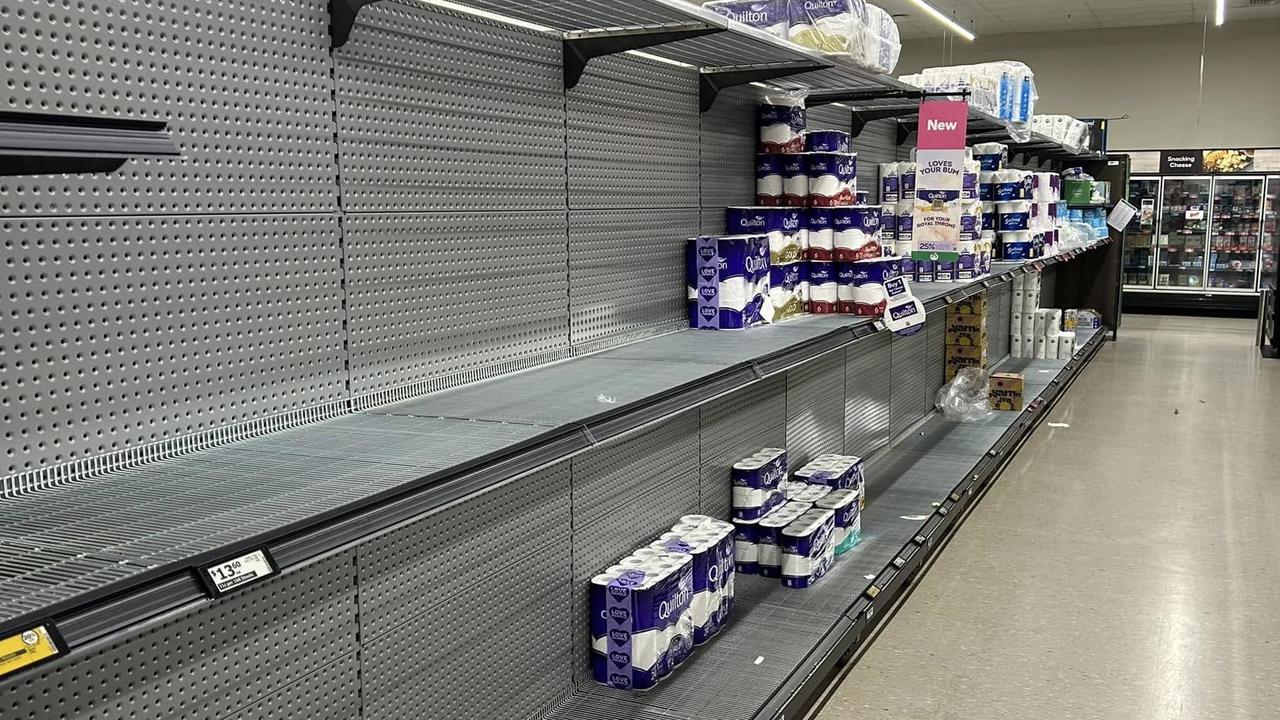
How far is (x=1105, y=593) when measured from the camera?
4.07 meters

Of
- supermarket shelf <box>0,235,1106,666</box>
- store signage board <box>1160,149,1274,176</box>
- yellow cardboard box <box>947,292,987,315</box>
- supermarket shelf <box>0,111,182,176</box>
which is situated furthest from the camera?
store signage board <box>1160,149,1274,176</box>

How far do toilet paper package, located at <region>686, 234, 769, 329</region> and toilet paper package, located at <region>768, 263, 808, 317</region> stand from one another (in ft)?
0.53

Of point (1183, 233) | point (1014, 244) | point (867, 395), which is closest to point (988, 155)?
point (1014, 244)

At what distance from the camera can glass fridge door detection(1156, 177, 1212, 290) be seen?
1411 centimetres

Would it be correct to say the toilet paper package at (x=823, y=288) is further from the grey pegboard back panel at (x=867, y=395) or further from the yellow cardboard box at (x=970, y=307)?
the yellow cardboard box at (x=970, y=307)

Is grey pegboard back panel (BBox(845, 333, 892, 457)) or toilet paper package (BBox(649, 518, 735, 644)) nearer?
toilet paper package (BBox(649, 518, 735, 644))

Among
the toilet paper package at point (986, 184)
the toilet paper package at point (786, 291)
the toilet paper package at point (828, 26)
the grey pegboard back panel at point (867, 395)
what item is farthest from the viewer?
the toilet paper package at point (986, 184)

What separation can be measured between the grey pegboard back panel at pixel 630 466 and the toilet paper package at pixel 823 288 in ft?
2.86

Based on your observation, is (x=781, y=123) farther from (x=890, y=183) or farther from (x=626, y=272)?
(x=890, y=183)

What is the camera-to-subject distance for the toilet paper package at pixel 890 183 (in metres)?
5.31

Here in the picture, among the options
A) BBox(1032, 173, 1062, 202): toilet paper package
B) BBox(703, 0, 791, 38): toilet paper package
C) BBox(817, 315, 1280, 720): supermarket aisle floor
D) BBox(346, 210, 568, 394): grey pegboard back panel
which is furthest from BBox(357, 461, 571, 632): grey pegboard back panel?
BBox(1032, 173, 1062, 202): toilet paper package

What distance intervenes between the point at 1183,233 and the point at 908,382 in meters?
10.1

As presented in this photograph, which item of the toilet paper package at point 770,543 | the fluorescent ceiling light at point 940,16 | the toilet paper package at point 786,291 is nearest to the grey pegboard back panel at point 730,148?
the toilet paper package at point 786,291

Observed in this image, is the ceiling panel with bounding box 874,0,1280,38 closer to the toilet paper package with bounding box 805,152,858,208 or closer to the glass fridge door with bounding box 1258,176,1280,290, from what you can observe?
the glass fridge door with bounding box 1258,176,1280,290
